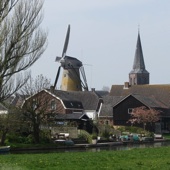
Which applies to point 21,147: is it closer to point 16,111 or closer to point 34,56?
point 16,111

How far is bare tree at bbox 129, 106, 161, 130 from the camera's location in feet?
216

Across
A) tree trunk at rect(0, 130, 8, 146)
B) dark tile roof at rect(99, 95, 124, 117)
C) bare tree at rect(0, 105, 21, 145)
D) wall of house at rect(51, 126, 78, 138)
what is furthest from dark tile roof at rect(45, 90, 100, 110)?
tree trunk at rect(0, 130, 8, 146)

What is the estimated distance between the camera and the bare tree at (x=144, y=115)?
216 feet

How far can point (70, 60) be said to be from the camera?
86.3m

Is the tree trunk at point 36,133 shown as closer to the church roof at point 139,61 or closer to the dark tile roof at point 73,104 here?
the dark tile roof at point 73,104

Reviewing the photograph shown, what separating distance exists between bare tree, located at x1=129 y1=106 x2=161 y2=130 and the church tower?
52.1m

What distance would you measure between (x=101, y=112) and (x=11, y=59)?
5252 cm

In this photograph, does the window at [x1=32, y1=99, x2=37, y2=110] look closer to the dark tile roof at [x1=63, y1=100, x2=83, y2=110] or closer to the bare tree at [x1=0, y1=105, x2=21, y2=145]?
the bare tree at [x1=0, y1=105, x2=21, y2=145]

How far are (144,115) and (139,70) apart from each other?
182 feet

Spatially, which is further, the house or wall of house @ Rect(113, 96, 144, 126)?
wall of house @ Rect(113, 96, 144, 126)

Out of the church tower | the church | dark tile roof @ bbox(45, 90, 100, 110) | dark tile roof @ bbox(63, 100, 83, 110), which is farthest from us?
the church tower

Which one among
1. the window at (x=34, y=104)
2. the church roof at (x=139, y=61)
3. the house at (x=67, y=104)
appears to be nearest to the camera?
the window at (x=34, y=104)

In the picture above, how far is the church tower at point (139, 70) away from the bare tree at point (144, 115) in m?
52.1

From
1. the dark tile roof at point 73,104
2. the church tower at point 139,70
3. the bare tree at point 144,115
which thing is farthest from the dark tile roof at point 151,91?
the church tower at point 139,70
